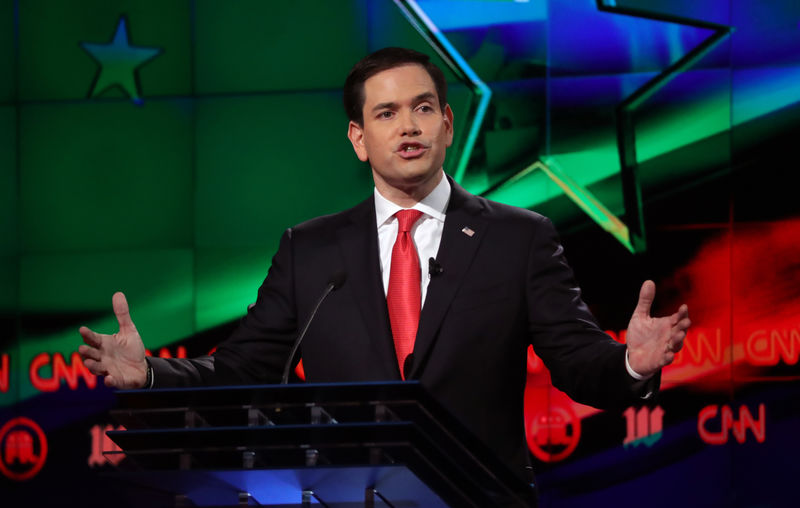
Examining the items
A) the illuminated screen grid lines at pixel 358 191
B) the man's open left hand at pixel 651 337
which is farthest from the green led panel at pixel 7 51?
the man's open left hand at pixel 651 337

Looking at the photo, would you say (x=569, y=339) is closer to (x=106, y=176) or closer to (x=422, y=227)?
(x=422, y=227)

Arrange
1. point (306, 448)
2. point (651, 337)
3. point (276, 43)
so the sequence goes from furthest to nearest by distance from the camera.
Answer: point (276, 43)
point (651, 337)
point (306, 448)

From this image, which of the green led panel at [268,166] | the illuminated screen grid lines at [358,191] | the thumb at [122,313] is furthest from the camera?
the green led panel at [268,166]

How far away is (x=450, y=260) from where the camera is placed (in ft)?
6.59

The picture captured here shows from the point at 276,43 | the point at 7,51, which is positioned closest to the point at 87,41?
the point at 7,51

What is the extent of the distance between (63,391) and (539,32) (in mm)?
2893

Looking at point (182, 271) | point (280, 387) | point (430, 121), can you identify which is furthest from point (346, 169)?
point (280, 387)

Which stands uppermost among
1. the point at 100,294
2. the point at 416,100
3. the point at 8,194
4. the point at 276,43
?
the point at 276,43

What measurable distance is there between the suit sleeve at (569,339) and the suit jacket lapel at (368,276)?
0.31 m

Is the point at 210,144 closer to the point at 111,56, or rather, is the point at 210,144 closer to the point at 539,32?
the point at 111,56

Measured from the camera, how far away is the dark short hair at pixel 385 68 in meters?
2.14

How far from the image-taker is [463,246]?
6.66 feet

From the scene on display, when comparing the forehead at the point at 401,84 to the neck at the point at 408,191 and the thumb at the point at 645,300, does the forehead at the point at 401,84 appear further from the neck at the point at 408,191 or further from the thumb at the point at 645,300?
the thumb at the point at 645,300

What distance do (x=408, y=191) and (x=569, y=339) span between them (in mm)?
495
